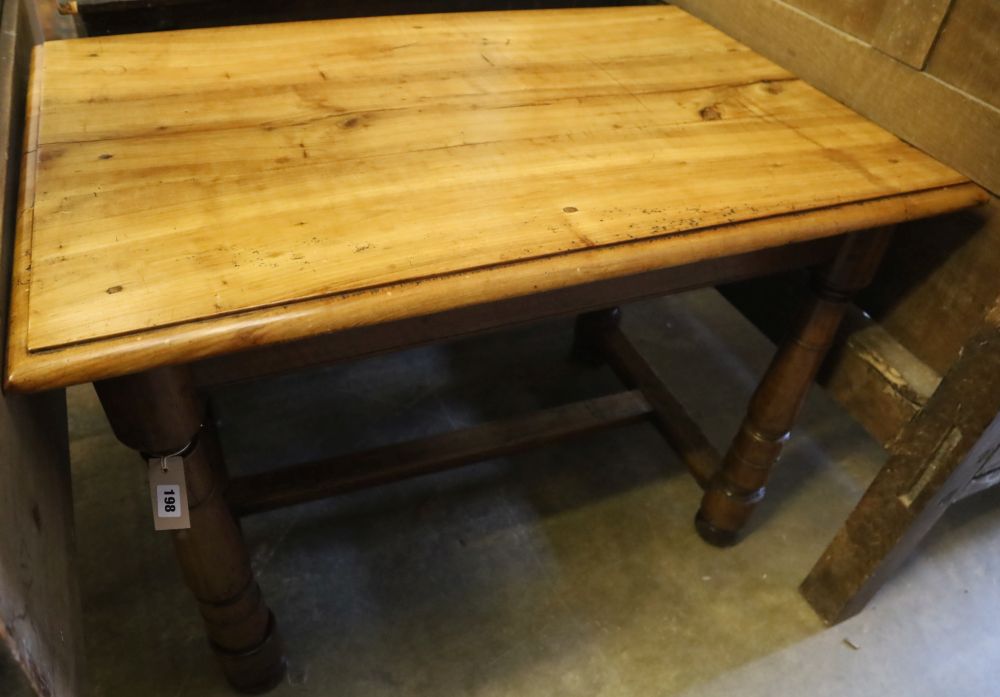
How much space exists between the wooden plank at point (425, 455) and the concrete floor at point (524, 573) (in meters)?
0.16

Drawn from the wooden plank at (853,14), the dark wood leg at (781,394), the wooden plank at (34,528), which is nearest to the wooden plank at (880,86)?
the wooden plank at (853,14)

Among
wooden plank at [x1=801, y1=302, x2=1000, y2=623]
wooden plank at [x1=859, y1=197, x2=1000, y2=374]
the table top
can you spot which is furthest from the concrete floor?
the table top

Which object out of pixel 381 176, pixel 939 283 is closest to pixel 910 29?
pixel 939 283

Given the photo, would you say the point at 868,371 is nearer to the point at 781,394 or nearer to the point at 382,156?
the point at 781,394

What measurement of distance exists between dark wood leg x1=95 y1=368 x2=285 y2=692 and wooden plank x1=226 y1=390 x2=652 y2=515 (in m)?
0.09

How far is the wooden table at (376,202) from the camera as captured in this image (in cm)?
62

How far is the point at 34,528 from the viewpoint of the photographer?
1.95ft

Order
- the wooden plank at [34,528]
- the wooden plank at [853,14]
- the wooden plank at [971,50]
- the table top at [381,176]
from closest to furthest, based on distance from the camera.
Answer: the wooden plank at [34,528]
the table top at [381,176]
the wooden plank at [971,50]
the wooden plank at [853,14]

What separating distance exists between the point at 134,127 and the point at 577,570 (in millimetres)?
963

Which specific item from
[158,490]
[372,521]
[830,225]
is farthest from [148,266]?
[372,521]

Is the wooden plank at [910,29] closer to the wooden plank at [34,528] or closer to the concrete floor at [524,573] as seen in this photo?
the concrete floor at [524,573]

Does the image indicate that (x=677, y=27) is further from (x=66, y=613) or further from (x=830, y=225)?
(x=66, y=613)

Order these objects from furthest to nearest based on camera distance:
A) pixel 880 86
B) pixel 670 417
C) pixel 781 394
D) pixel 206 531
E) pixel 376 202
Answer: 1. pixel 670 417
2. pixel 781 394
3. pixel 880 86
4. pixel 206 531
5. pixel 376 202

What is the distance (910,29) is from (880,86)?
0.07 metres
